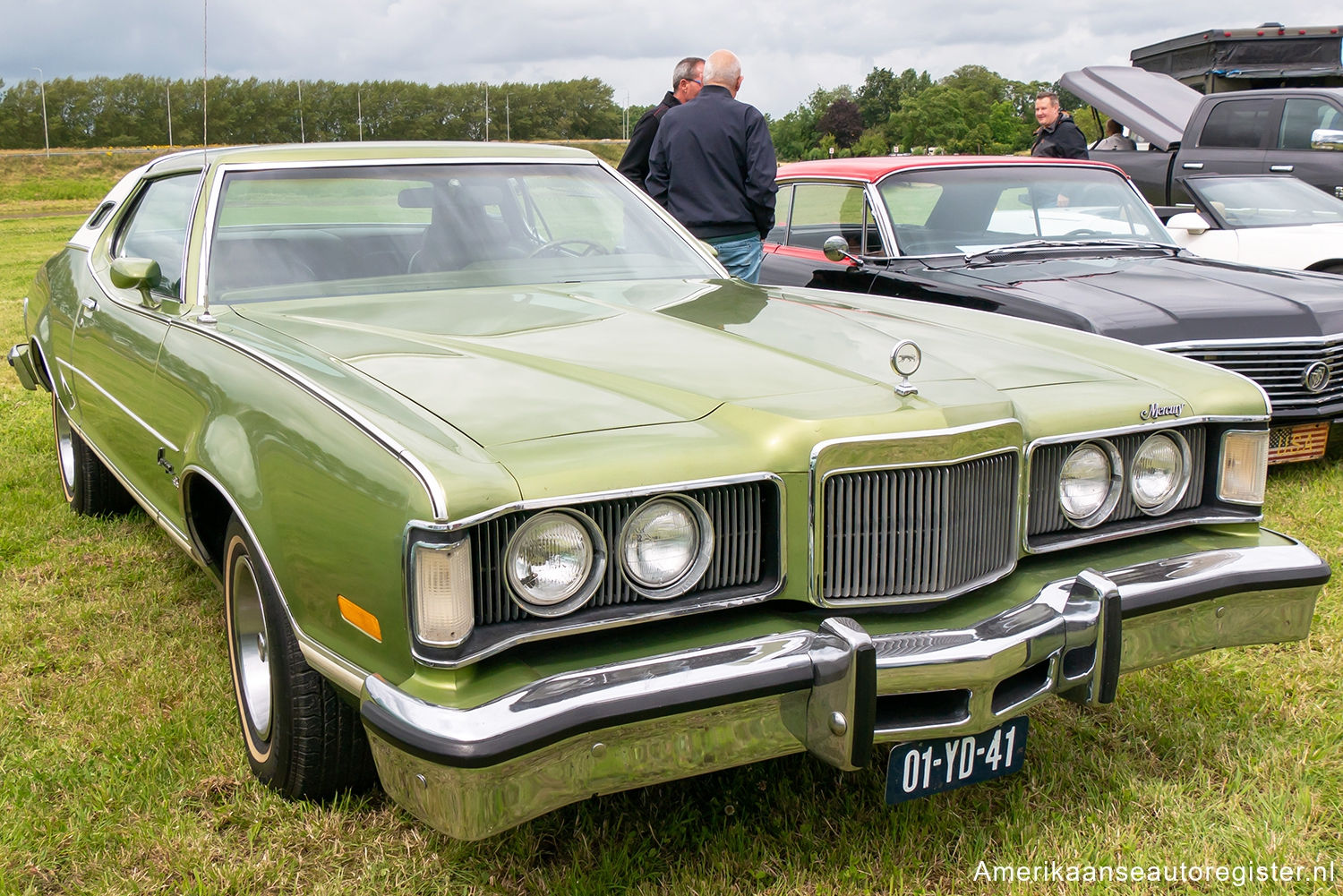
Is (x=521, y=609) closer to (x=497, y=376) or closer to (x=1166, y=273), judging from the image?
(x=497, y=376)

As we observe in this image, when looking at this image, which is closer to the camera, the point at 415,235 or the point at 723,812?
the point at 723,812

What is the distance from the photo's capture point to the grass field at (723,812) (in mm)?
2258

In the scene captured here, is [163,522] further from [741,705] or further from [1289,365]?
[1289,365]

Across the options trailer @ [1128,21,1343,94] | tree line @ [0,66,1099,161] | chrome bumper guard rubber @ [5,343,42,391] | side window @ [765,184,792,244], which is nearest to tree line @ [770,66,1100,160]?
tree line @ [0,66,1099,161]

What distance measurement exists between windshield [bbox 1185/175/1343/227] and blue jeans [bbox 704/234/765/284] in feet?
12.8

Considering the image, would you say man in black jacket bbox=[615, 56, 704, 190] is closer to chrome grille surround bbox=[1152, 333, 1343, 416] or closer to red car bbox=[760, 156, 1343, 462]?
red car bbox=[760, 156, 1343, 462]

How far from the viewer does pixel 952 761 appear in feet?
7.06

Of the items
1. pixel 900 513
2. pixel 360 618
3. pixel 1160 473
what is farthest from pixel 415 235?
pixel 1160 473

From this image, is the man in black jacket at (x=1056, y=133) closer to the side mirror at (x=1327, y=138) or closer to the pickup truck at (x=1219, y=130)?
the pickup truck at (x=1219, y=130)

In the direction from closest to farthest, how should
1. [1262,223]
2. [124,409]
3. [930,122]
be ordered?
[124,409] < [1262,223] < [930,122]

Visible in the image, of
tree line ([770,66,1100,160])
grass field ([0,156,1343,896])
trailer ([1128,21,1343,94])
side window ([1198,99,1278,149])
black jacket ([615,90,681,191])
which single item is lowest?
grass field ([0,156,1343,896])

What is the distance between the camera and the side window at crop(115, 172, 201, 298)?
3395mm

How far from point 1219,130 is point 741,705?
32.9 feet

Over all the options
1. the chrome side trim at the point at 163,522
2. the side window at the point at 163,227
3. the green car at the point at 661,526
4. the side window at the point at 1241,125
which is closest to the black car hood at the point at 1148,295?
the green car at the point at 661,526
